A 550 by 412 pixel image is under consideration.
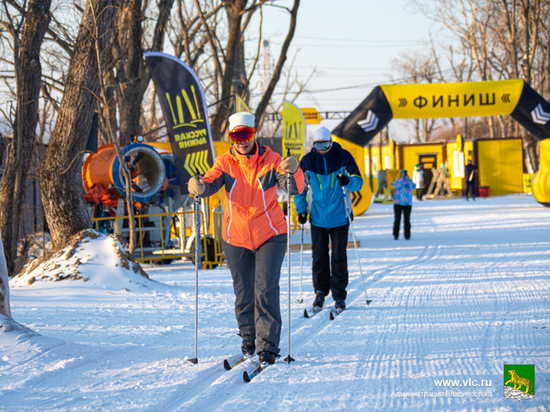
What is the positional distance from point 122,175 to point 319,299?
23.1 ft

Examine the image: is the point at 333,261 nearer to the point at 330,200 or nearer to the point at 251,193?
the point at 330,200

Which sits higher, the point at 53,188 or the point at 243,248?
the point at 53,188

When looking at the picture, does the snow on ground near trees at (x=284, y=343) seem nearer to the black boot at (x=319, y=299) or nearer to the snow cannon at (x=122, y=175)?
the black boot at (x=319, y=299)

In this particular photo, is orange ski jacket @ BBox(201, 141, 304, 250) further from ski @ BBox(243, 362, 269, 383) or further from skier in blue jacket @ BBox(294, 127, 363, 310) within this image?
skier in blue jacket @ BBox(294, 127, 363, 310)

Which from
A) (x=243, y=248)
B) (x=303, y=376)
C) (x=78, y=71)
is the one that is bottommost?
(x=303, y=376)

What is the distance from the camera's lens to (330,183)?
617 cm

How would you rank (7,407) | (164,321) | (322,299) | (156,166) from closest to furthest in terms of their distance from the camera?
(7,407)
(164,321)
(322,299)
(156,166)

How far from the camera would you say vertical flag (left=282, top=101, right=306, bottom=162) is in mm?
14750

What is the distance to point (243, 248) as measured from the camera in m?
4.23

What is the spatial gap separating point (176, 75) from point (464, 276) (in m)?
5.78

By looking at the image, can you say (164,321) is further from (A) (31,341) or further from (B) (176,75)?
(B) (176,75)

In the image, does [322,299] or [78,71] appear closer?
[322,299]

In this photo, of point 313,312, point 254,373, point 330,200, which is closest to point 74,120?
point 330,200

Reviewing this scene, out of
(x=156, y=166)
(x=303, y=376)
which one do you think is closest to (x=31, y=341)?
(x=303, y=376)
